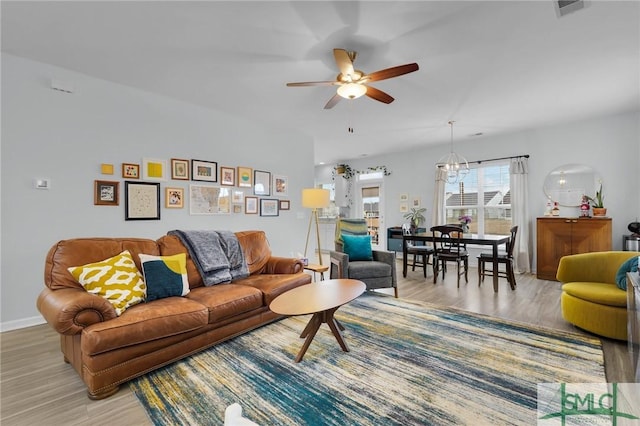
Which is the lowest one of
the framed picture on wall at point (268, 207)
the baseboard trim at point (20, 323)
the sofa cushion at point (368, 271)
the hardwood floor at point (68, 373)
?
the hardwood floor at point (68, 373)

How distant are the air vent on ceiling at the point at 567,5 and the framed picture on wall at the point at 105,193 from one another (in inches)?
176

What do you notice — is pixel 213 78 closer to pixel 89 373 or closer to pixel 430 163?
pixel 89 373

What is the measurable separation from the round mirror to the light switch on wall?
7.18 metres

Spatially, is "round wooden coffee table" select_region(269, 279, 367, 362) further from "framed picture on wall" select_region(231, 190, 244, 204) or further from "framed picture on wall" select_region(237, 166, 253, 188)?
"framed picture on wall" select_region(237, 166, 253, 188)

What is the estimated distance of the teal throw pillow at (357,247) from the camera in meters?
4.06

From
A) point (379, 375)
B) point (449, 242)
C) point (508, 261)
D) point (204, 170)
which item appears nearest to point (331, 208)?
point (449, 242)

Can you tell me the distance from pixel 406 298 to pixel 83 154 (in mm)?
4165

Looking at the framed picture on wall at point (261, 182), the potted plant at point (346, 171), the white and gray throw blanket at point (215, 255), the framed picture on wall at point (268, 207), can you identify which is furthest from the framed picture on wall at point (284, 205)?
the potted plant at point (346, 171)

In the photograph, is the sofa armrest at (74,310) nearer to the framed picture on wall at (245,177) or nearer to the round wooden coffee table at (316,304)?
the round wooden coffee table at (316,304)

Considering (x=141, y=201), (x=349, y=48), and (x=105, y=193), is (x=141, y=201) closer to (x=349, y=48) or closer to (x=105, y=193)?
(x=105, y=193)

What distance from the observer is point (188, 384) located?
187cm

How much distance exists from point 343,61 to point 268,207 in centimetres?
309

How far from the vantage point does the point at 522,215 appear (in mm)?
5238

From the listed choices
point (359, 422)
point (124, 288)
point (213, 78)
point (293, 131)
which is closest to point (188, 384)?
point (124, 288)
